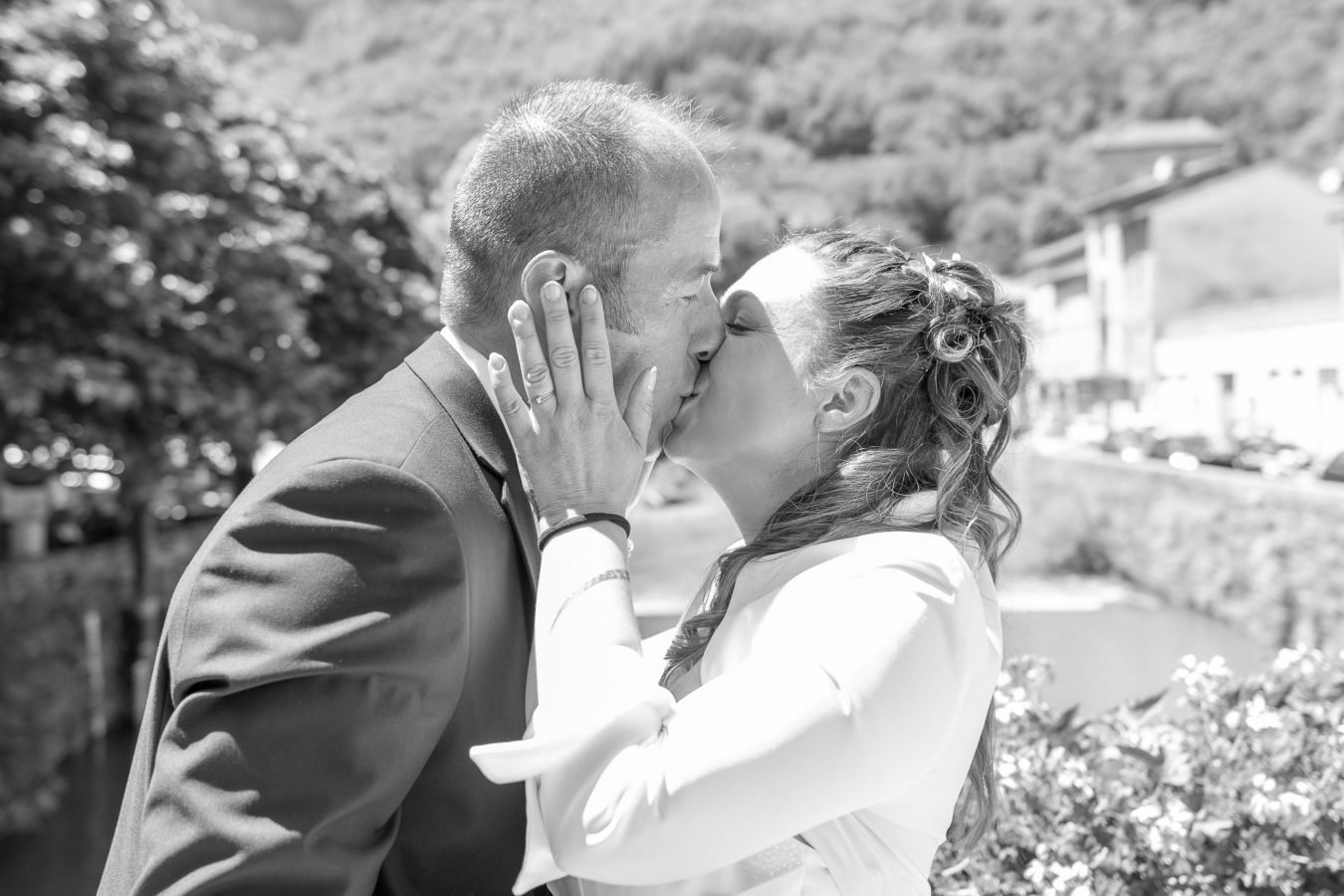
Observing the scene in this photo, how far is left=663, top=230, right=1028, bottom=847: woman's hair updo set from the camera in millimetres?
2086

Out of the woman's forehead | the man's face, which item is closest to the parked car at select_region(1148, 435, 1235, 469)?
the woman's forehead

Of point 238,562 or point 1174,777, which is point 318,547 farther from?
point 1174,777

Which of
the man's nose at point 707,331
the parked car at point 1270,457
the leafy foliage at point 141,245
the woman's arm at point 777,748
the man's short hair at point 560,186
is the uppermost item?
the man's short hair at point 560,186

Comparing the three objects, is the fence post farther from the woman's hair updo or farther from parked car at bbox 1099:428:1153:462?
parked car at bbox 1099:428:1153:462

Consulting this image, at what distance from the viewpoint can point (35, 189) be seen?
916cm

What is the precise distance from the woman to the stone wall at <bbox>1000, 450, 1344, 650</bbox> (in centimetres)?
735

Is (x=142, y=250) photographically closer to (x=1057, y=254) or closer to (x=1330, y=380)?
(x=1330, y=380)

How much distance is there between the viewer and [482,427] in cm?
183

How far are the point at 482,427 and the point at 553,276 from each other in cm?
25

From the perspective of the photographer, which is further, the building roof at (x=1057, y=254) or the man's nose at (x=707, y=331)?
the building roof at (x=1057, y=254)

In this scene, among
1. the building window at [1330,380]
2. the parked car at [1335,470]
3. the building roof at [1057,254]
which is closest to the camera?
the parked car at [1335,470]

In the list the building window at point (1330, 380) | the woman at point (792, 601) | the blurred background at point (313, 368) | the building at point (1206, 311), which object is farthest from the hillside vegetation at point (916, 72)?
the woman at point (792, 601)

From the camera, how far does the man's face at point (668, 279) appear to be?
1.83m

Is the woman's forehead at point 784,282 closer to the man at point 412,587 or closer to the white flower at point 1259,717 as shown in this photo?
the man at point 412,587
